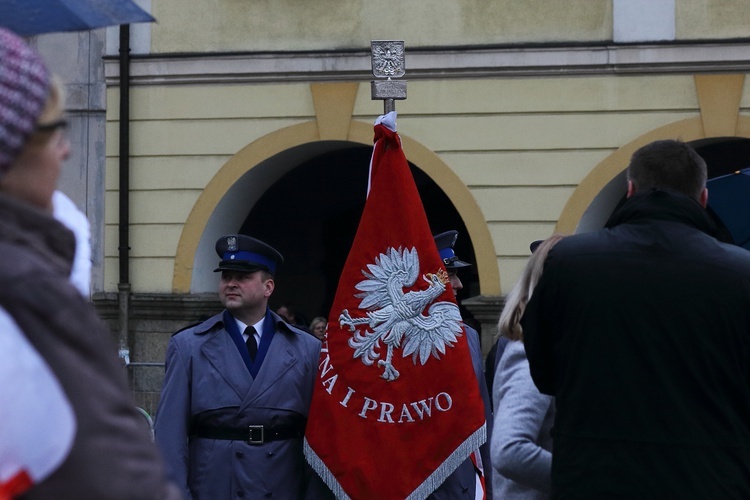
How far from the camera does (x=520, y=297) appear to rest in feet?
13.7

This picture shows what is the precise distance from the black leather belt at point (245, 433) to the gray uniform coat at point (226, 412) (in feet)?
0.06

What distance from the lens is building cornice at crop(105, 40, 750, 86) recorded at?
37.5ft

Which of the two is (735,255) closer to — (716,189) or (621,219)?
(621,219)

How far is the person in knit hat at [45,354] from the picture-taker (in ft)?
5.22

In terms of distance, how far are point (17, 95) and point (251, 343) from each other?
3.92 m

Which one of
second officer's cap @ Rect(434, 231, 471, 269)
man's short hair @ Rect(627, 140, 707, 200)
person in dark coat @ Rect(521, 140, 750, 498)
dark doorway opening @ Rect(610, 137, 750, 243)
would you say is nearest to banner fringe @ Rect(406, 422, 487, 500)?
second officer's cap @ Rect(434, 231, 471, 269)

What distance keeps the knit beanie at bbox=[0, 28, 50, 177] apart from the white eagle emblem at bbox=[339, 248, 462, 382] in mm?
4040

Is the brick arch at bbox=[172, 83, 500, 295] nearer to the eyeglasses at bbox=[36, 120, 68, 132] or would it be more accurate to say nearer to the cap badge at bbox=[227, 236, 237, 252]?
the cap badge at bbox=[227, 236, 237, 252]

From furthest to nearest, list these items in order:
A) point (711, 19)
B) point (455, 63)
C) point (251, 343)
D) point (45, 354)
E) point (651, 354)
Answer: point (455, 63)
point (711, 19)
point (251, 343)
point (651, 354)
point (45, 354)

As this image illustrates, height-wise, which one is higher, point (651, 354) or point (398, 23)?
point (398, 23)

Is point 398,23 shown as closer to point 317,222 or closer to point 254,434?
point 317,222

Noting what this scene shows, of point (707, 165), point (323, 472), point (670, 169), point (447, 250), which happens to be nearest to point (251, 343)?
point (323, 472)

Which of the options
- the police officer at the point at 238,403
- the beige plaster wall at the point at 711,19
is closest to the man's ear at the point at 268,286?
the police officer at the point at 238,403

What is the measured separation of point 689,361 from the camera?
332 cm
